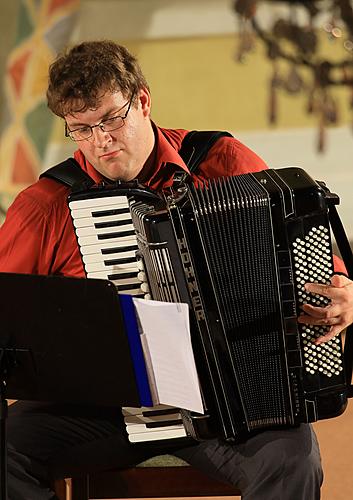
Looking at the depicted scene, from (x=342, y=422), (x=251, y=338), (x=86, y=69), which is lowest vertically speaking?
(x=342, y=422)

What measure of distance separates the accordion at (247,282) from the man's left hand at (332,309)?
1 cm

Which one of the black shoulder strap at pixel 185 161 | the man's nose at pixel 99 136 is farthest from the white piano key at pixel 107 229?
the man's nose at pixel 99 136

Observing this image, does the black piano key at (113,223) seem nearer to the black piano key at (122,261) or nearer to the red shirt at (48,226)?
the black piano key at (122,261)

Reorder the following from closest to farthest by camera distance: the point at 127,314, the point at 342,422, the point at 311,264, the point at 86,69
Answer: the point at 127,314 < the point at 311,264 < the point at 86,69 < the point at 342,422

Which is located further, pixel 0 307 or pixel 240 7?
pixel 240 7

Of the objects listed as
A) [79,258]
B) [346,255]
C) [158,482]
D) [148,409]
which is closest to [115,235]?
[79,258]

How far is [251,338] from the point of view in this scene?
1.89 metres

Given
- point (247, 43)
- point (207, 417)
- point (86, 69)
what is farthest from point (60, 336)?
point (247, 43)

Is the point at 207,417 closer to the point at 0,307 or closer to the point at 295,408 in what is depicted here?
the point at 295,408

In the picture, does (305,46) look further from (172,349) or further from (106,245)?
(172,349)

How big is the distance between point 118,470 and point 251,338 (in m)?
0.50

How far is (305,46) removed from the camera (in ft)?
13.7

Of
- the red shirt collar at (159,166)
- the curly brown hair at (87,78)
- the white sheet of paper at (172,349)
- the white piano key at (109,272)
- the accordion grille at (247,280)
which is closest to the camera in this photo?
the white sheet of paper at (172,349)

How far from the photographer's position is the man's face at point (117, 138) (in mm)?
2123
